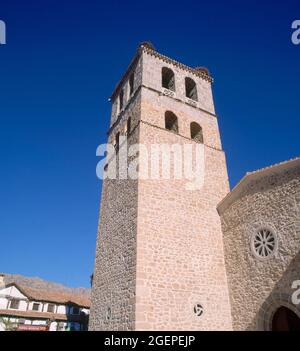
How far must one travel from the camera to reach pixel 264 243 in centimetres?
941

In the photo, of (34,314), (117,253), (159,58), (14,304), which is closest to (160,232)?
(117,253)

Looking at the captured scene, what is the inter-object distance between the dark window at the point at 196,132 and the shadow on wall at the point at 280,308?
7.18 meters

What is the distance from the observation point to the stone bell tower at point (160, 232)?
28.6 ft

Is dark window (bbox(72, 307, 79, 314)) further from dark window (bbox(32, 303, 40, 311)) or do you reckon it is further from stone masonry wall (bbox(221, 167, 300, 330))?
stone masonry wall (bbox(221, 167, 300, 330))

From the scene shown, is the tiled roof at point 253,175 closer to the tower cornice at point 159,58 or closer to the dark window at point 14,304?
the tower cornice at point 159,58

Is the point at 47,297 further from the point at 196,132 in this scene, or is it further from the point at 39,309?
the point at 196,132

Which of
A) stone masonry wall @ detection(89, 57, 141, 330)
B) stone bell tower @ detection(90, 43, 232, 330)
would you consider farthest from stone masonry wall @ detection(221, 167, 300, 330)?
stone masonry wall @ detection(89, 57, 141, 330)

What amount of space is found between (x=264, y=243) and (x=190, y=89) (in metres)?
9.85

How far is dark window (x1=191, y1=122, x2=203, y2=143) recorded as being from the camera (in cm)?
1391

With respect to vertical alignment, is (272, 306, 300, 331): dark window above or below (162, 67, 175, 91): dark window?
below

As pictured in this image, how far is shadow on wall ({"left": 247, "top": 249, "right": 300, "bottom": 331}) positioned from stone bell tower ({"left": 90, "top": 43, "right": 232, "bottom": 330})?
1.24 meters
